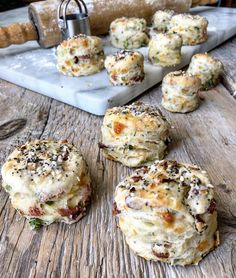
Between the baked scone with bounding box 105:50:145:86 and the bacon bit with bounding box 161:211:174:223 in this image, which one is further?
the baked scone with bounding box 105:50:145:86

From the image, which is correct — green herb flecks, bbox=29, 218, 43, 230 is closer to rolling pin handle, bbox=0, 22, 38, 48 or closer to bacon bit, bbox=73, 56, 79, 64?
bacon bit, bbox=73, 56, 79, 64

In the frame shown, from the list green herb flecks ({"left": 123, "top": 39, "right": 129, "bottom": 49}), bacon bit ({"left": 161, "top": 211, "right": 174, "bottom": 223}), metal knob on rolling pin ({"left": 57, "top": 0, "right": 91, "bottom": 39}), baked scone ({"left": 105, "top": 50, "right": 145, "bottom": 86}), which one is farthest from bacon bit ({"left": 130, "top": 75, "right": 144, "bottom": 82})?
bacon bit ({"left": 161, "top": 211, "right": 174, "bottom": 223})

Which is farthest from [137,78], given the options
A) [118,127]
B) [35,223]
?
[35,223]

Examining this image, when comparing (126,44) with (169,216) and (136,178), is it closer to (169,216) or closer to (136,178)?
(136,178)

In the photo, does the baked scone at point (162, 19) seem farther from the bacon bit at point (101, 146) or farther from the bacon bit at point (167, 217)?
the bacon bit at point (167, 217)

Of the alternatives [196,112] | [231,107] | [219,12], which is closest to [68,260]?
[196,112]

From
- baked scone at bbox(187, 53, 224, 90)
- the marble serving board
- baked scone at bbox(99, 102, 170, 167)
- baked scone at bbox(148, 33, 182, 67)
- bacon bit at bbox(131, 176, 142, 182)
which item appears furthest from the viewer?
baked scone at bbox(148, 33, 182, 67)

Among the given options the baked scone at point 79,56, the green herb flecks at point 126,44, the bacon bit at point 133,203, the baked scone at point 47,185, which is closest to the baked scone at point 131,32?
the green herb flecks at point 126,44
